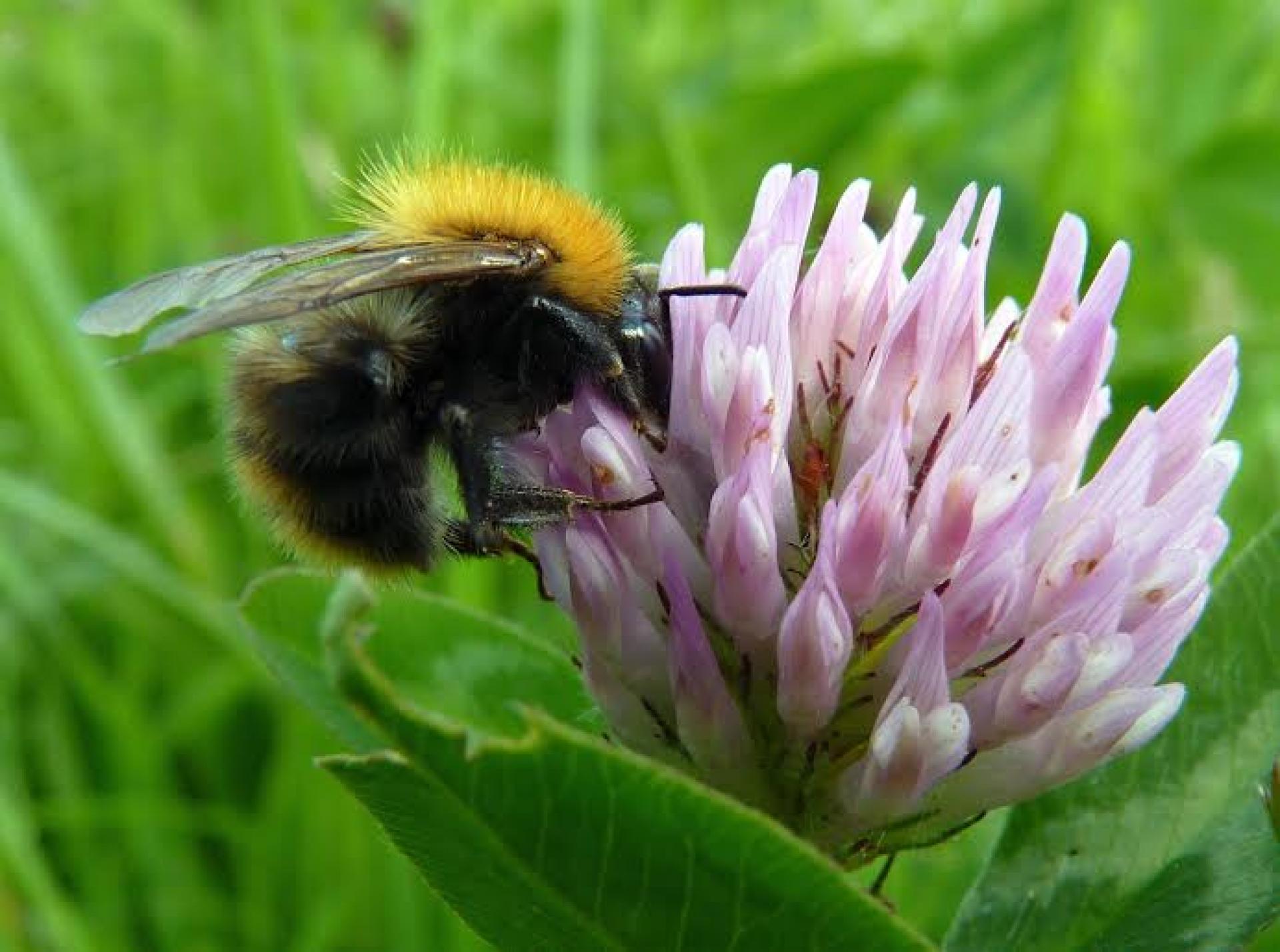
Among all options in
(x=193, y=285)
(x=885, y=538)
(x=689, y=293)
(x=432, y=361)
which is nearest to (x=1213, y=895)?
(x=885, y=538)

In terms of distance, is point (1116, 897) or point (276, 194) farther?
point (276, 194)

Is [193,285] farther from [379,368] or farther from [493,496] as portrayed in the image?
[493,496]

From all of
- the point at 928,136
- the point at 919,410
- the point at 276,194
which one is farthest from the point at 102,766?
the point at 928,136

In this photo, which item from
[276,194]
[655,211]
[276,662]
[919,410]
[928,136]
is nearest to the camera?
[919,410]

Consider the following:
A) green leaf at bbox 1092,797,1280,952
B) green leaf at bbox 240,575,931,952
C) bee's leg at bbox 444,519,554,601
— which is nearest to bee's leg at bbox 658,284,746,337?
bee's leg at bbox 444,519,554,601

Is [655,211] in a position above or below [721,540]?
above

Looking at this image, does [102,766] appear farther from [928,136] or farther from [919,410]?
[928,136]

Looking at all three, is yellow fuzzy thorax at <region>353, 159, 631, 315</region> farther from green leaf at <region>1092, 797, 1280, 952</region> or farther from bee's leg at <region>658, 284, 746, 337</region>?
green leaf at <region>1092, 797, 1280, 952</region>

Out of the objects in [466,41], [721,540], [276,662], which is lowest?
[721,540]
